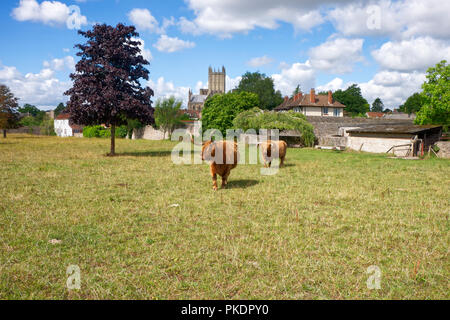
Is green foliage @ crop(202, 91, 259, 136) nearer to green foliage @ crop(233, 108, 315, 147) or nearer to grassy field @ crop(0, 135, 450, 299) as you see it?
green foliage @ crop(233, 108, 315, 147)

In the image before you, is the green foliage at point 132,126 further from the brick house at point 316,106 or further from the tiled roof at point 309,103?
the tiled roof at point 309,103

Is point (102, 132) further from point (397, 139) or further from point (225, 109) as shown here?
point (397, 139)

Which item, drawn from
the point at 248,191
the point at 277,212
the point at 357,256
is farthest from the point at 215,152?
the point at 357,256

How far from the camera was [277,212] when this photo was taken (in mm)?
8117

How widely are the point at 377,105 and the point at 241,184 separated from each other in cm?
17880

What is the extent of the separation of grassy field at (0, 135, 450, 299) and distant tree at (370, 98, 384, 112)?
173448mm

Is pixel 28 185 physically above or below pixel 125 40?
below

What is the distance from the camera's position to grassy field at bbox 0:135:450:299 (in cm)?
430

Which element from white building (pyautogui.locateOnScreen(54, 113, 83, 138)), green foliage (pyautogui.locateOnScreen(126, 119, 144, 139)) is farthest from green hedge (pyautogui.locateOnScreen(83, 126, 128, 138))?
white building (pyautogui.locateOnScreen(54, 113, 83, 138))

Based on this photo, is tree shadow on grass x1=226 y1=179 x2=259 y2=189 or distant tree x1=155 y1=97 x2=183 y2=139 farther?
distant tree x1=155 y1=97 x2=183 y2=139

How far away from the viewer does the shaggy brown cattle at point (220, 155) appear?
10.5 meters

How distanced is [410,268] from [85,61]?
23845 mm

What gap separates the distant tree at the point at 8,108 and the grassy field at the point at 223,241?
46.3m
